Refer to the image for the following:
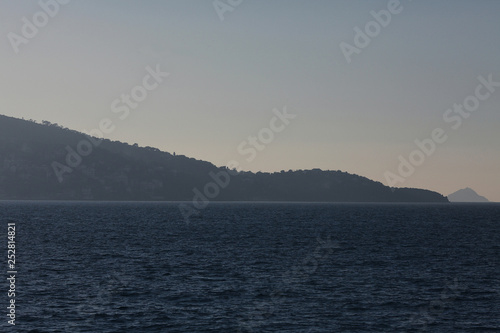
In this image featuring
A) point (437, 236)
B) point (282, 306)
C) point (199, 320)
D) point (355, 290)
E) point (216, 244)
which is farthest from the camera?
point (437, 236)

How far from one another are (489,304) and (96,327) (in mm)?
36947

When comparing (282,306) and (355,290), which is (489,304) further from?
(282,306)

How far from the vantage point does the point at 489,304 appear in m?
55.7

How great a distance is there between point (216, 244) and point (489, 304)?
59.2 meters

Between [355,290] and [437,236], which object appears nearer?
[355,290]

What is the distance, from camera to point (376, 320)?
4934cm

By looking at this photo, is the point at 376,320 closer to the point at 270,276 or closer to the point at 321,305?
the point at 321,305

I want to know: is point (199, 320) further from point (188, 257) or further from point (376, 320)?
point (188, 257)

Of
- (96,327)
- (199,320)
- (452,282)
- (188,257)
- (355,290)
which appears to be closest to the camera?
(96,327)

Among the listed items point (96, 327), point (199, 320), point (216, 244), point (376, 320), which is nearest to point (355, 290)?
point (376, 320)

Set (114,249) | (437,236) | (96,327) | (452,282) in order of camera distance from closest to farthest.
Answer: (96,327) < (452,282) < (114,249) < (437,236)

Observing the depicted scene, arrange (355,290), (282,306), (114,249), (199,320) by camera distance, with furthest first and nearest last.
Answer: (114,249), (355,290), (282,306), (199,320)

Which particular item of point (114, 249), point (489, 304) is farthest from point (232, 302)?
point (114, 249)

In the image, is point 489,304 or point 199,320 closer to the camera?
point 199,320
